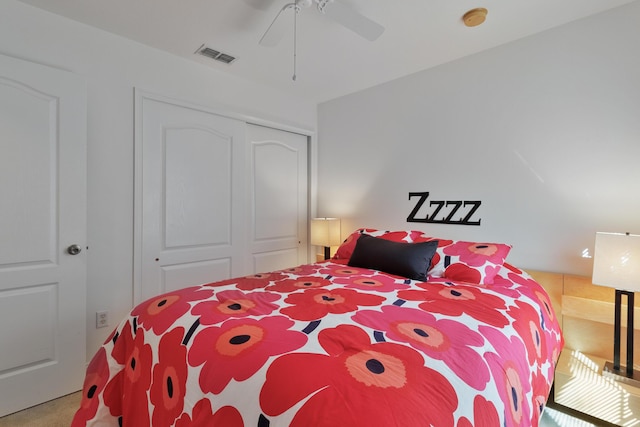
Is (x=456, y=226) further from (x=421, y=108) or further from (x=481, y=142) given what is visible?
(x=421, y=108)

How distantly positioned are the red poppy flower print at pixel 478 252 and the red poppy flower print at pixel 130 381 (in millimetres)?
1809

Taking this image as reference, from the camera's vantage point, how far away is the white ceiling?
1.82m

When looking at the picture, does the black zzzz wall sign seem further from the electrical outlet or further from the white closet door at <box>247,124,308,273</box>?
the electrical outlet

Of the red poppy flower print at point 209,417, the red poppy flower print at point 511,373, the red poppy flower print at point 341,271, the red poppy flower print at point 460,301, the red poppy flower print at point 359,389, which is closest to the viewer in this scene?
the red poppy flower print at point 359,389

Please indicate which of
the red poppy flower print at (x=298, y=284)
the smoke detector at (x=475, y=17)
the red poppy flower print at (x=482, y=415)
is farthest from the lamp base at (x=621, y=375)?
the smoke detector at (x=475, y=17)

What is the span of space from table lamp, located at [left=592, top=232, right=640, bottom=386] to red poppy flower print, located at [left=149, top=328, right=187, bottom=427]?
2.06 meters

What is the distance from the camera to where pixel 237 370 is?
34.3 inches

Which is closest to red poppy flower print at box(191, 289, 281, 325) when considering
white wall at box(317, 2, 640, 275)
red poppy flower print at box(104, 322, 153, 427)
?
red poppy flower print at box(104, 322, 153, 427)

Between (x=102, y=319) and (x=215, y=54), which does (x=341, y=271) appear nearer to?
(x=102, y=319)

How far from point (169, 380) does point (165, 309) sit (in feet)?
1.14

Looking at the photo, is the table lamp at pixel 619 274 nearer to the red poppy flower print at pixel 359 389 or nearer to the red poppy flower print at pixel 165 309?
the red poppy flower print at pixel 359 389

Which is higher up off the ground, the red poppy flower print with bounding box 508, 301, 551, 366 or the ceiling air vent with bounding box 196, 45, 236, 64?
the ceiling air vent with bounding box 196, 45, 236, 64

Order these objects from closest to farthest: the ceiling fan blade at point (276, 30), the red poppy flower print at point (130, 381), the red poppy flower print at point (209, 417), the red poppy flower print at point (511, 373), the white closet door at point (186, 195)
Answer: the red poppy flower print at point (209, 417) → the red poppy flower print at point (511, 373) → the red poppy flower print at point (130, 381) → the ceiling fan blade at point (276, 30) → the white closet door at point (186, 195)

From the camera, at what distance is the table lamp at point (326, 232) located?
3.11m
